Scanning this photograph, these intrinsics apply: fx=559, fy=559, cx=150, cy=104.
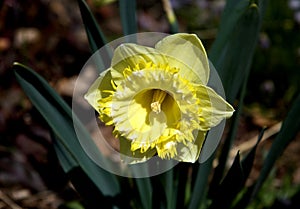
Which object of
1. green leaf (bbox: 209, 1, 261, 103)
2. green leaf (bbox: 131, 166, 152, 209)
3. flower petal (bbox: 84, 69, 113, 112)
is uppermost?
flower petal (bbox: 84, 69, 113, 112)

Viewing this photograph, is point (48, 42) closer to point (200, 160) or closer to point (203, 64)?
point (200, 160)

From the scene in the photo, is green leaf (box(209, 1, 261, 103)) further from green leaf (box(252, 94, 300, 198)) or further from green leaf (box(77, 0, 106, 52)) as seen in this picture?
green leaf (box(77, 0, 106, 52))

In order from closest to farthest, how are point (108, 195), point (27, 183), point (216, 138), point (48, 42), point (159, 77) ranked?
point (159, 77)
point (216, 138)
point (108, 195)
point (27, 183)
point (48, 42)

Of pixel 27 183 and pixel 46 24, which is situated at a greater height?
pixel 46 24

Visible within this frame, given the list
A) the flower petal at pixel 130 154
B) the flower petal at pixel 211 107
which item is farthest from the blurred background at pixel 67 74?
the flower petal at pixel 211 107

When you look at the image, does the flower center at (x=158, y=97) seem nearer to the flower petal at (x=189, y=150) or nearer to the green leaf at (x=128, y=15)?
the flower petal at (x=189, y=150)

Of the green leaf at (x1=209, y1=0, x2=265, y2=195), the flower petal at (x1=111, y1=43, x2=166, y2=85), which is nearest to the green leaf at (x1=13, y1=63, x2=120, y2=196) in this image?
the flower petal at (x1=111, y1=43, x2=166, y2=85)

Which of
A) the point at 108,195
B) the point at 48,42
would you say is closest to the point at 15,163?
the point at 108,195
